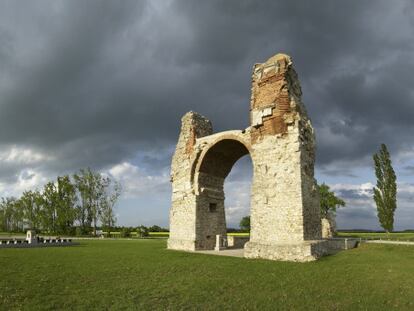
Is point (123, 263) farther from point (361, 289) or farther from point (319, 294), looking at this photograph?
point (361, 289)

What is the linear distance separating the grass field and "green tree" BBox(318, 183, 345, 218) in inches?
1241

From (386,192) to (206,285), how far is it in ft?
85.1

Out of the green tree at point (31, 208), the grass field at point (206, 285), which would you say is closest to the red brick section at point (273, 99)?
the grass field at point (206, 285)

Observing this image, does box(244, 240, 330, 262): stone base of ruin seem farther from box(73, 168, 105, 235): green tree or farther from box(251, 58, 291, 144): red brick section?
box(73, 168, 105, 235): green tree

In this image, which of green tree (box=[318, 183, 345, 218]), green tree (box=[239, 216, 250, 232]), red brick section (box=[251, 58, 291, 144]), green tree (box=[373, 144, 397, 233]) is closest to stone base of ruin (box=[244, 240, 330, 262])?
red brick section (box=[251, 58, 291, 144])

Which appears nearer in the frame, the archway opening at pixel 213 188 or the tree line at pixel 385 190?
the archway opening at pixel 213 188

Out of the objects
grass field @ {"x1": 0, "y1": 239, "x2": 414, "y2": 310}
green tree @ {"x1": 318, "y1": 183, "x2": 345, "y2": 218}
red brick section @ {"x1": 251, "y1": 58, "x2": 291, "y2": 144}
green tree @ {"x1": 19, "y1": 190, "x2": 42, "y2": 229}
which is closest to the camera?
grass field @ {"x1": 0, "y1": 239, "x2": 414, "y2": 310}

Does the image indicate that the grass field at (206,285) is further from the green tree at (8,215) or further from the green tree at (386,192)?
the green tree at (8,215)

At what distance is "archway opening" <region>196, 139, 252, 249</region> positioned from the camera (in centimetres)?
2092

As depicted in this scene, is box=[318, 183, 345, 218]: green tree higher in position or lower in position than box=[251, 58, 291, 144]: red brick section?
lower

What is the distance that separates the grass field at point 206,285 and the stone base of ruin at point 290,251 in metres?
0.75

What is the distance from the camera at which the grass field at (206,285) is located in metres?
7.77

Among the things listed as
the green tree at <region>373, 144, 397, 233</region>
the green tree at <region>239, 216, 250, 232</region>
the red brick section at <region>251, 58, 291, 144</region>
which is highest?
the red brick section at <region>251, 58, 291, 144</region>

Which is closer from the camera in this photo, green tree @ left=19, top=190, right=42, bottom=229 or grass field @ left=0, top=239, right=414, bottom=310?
grass field @ left=0, top=239, right=414, bottom=310
